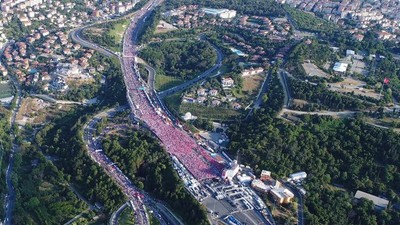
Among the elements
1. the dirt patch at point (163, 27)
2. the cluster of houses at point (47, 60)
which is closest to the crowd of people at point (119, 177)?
the cluster of houses at point (47, 60)

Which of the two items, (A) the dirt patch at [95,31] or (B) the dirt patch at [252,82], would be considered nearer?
(B) the dirt patch at [252,82]

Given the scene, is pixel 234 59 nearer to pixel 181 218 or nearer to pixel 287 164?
pixel 287 164

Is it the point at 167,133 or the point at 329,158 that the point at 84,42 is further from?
the point at 329,158

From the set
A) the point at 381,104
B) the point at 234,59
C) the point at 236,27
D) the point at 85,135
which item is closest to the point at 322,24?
the point at 236,27

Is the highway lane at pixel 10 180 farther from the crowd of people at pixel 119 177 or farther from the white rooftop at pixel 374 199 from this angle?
the white rooftop at pixel 374 199

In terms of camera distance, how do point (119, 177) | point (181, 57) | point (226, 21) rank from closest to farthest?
point (119, 177), point (181, 57), point (226, 21)

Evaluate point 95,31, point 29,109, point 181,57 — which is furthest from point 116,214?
point 95,31
